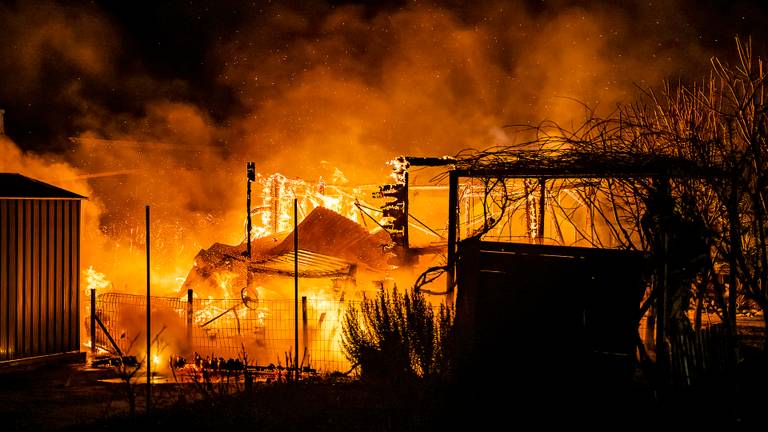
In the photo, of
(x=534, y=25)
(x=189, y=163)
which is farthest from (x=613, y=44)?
(x=189, y=163)

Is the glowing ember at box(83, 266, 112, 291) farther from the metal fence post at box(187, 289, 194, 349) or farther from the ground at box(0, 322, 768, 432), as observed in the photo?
the ground at box(0, 322, 768, 432)

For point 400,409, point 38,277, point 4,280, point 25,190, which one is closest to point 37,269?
point 38,277

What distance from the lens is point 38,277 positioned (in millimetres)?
9633

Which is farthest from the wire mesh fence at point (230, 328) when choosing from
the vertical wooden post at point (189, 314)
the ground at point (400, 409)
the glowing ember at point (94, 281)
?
the glowing ember at point (94, 281)

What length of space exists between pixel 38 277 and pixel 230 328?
3.70 m

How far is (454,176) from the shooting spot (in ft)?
23.4

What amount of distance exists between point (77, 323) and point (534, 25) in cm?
2207

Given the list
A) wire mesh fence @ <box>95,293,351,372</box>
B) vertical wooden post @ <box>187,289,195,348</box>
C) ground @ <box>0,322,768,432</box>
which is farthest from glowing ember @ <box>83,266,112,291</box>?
ground @ <box>0,322,768,432</box>

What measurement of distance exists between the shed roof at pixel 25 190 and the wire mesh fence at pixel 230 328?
8.31 feet

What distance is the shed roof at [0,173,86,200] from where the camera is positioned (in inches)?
370

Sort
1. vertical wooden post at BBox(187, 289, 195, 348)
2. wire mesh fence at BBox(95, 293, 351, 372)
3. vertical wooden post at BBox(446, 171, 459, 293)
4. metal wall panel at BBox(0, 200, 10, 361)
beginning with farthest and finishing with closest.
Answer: wire mesh fence at BBox(95, 293, 351, 372), vertical wooden post at BBox(187, 289, 195, 348), metal wall panel at BBox(0, 200, 10, 361), vertical wooden post at BBox(446, 171, 459, 293)

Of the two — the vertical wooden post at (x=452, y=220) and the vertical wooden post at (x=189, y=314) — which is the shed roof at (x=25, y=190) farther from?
the vertical wooden post at (x=452, y=220)

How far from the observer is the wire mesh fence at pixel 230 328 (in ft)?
35.8

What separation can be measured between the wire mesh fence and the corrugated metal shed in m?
1.11
